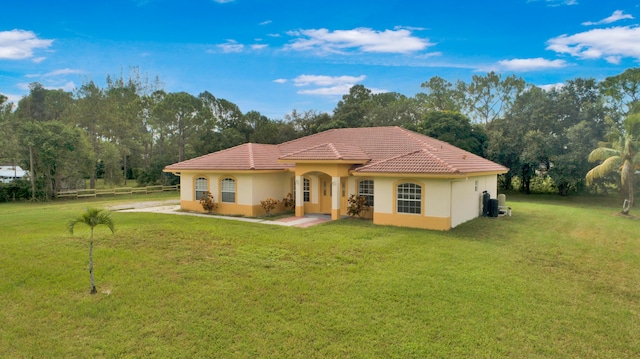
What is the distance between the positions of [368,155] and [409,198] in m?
4.66

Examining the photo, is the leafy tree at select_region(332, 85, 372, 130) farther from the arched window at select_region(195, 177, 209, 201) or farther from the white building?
the white building

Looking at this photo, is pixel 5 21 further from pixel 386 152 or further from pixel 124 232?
pixel 386 152

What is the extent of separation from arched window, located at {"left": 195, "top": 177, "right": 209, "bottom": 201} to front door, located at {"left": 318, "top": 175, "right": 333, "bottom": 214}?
6234 millimetres

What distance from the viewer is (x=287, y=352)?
5.95 m

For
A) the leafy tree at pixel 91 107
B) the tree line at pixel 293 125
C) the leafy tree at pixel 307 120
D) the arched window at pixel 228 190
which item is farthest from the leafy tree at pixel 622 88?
the leafy tree at pixel 91 107

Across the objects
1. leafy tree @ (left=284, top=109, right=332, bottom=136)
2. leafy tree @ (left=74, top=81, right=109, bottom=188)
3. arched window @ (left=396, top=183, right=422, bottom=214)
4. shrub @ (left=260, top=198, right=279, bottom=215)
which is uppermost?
leafy tree @ (left=74, top=81, right=109, bottom=188)

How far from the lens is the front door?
19.3 metres

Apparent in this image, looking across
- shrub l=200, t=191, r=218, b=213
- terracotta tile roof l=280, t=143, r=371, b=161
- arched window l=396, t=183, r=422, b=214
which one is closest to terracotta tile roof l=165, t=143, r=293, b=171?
shrub l=200, t=191, r=218, b=213

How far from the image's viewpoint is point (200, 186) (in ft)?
68.1

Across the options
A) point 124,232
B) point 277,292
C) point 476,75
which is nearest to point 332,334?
point 277,292

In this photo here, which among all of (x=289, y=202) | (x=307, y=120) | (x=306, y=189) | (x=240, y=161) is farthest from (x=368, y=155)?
(x=307, y=120)

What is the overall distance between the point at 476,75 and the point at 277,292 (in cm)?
4774

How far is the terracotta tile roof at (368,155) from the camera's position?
15664 mm

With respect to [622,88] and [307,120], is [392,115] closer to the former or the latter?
[307,120]
